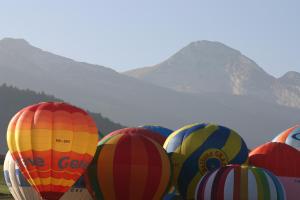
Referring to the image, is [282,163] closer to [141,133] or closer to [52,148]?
[141,133]

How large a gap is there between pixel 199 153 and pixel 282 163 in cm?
331

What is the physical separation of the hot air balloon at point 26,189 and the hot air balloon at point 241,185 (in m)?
4.42

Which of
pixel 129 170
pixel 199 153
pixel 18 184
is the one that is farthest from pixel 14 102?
pixel 129 170

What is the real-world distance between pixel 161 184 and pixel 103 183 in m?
2.03

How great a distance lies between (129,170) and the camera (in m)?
23.8

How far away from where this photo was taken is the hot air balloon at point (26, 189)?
2528cm

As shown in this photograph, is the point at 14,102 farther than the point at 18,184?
Yes

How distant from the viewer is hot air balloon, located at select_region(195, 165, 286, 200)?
2319 cm

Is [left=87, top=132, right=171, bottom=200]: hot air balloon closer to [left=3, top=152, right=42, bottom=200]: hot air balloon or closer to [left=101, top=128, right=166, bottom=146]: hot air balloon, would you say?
[left=101, top=128, right=166, bottom=146]: hot air balloon

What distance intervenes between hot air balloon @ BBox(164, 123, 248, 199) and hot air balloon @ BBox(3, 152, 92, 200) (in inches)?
138

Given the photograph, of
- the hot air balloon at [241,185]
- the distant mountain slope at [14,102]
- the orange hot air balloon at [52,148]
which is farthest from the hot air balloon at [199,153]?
the distant mountain slope at [14,102]

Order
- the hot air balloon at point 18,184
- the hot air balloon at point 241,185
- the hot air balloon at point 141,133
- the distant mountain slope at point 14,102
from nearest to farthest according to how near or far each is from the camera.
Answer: the hot air balloon at point 241,185
the hot air balloon at point 18,184
the hot air balloon at point 141,133
the distant mountain slope at point 14,102

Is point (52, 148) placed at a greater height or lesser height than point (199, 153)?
greater

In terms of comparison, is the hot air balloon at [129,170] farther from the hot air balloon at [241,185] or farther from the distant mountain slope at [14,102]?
the distant mountain slope at [14,102]
